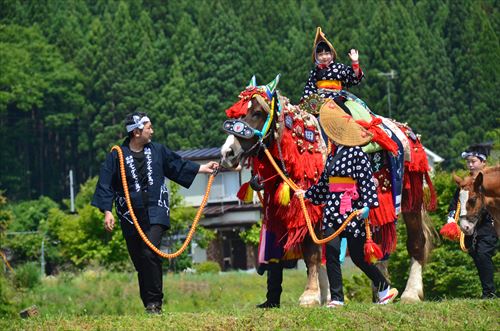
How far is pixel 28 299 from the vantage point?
1241 inches

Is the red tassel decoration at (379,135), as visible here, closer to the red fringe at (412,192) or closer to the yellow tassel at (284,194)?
the yellow tassel at (284,194)

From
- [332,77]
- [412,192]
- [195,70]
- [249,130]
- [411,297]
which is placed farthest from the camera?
[195,70]

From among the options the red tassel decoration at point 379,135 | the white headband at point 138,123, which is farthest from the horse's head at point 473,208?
the white headband at point 138,123

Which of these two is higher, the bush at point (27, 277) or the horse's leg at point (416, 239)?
the horse's leg at point (416, 239)

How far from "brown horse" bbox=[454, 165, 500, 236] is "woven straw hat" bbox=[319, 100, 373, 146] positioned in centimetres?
165

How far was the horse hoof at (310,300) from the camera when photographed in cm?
1412

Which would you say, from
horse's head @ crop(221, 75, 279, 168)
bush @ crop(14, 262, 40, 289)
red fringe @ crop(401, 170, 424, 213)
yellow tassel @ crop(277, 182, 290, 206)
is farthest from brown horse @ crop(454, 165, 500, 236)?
bush @ crop(14, 262, 40, 289)

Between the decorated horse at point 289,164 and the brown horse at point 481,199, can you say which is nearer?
the decorated horse at point 289,164

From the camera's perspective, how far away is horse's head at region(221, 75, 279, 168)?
45.6 ft

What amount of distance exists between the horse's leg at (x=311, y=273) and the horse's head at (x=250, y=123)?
130 centimetres

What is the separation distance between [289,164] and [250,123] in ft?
2.34

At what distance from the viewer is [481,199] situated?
14773 millimetres

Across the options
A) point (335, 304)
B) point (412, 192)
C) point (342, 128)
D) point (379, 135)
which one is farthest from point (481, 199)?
point (335, 304)

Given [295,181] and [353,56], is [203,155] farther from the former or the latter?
[295,181]
